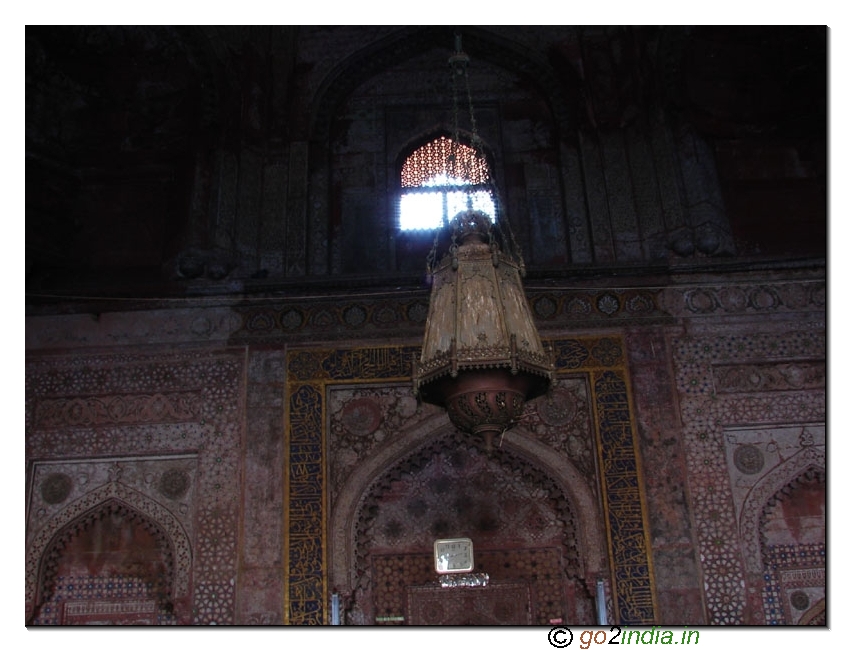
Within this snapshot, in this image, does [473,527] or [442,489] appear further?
[442,489]

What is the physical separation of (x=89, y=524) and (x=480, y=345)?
3499 millimetres

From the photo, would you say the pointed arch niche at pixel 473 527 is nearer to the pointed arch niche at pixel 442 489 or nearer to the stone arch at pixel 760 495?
the pointed arch niche at pixel 442 489

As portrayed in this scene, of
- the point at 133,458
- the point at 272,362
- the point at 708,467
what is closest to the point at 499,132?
the point at 272,362

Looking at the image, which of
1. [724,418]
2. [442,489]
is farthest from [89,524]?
[724,418]

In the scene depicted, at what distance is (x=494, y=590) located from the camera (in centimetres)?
593

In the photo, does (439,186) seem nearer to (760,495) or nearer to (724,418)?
(724,418)

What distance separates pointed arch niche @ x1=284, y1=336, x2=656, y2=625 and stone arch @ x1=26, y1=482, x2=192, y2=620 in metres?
0.80

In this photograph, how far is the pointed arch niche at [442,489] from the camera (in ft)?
19.1

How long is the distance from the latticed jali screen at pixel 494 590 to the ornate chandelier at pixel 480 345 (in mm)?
1755

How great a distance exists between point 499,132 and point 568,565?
3991 millimetres

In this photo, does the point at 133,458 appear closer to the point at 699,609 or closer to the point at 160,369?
the point at 160,369

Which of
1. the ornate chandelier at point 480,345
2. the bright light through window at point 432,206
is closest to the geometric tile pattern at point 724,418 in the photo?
the ornate chandelier at point 480,345

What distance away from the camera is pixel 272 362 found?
6.45m

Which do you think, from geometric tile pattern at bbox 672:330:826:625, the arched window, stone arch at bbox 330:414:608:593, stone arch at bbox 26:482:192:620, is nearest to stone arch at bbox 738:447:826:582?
geometric tile pattern at bbox 672:330:826:625
